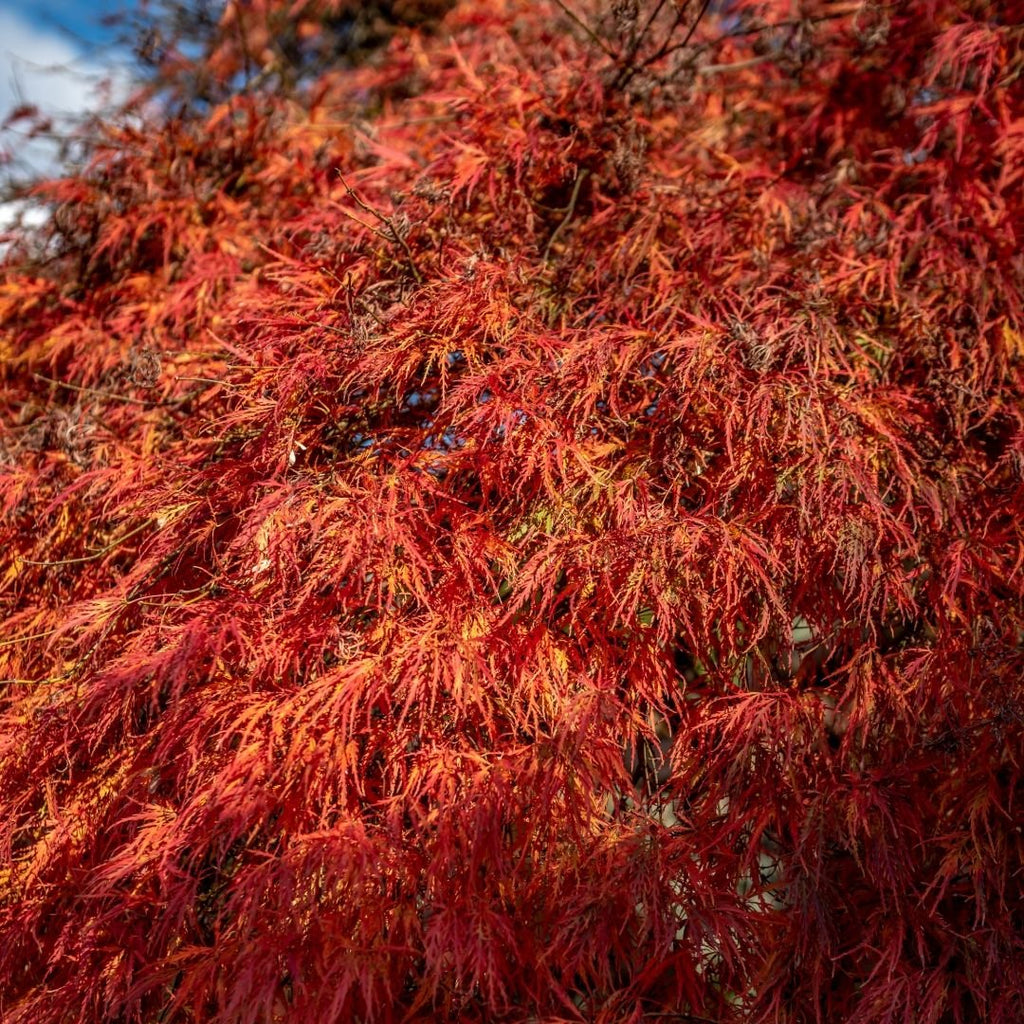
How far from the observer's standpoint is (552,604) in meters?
1.67

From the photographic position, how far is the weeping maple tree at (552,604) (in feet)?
4.81

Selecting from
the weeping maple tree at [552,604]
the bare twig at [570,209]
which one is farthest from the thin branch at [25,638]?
the bare twig at [570,209]

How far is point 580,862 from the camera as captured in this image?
4.84ft

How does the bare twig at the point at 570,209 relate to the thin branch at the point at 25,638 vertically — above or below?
above

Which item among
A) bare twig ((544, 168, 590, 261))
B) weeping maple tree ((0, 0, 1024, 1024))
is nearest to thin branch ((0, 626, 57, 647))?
weeping maple tree ((0, 0, 1024, 1024))

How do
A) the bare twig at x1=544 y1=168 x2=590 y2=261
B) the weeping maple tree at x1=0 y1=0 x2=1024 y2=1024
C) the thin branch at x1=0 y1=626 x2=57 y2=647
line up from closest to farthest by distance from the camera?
1. the weeping maple tree at x1=0 y1=0 x2=1024 y2=1024
2. the thin branch at x1=0 y1=626 x2=57 y2=647
3. the bare twig at x1=544 y1=168 x2=590 y2=261

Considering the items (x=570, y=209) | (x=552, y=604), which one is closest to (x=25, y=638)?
(x=552, y=604)

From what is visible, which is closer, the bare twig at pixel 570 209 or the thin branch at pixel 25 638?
the thin branch at pixel 25 638

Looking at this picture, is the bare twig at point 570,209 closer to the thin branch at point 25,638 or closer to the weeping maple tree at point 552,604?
the weeping maple tree at point 552,604

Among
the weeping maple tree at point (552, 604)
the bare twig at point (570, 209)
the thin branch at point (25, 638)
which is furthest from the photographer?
the bare twig at point (570, 209)

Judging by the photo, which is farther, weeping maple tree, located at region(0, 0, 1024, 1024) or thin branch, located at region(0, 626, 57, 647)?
thin branch, located at region(0, 626, 57, 647)

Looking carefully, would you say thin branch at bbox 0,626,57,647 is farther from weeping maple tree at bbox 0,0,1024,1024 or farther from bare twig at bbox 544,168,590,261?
bare twig at bbox 544,168,590,261

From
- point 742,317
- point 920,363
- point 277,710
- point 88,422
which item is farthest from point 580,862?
point 88,422

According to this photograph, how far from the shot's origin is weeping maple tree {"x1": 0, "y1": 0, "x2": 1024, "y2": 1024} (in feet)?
4.81
